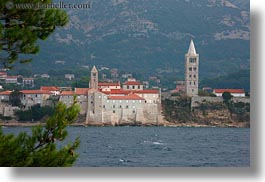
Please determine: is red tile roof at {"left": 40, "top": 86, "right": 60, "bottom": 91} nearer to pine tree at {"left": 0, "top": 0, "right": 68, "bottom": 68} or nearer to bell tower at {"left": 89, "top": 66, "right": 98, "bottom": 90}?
bell tower at {"left": 89, "top": 66, "right": 98, "bottom": 90}

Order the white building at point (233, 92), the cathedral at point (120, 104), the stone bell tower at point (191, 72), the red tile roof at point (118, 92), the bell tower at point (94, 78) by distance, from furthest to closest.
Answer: the cathedral at point (120, 104), the red tile roof at point (118, 92), the stone bell tower at point (191, 72), the bell tower at point (94, 78), the white building at point (233, 92)

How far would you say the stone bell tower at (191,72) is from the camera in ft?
67.1

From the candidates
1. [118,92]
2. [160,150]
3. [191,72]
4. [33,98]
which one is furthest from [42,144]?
[191,72]

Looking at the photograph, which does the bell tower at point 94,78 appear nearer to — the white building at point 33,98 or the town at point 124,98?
the town at point 124,98

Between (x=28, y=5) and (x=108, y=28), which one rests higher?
(x=108, y=28)

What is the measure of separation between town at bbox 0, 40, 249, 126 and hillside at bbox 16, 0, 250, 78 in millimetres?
527

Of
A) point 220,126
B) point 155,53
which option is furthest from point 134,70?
point 220,126

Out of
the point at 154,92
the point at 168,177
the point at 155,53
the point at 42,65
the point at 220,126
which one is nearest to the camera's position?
Answer: the point at 168,177

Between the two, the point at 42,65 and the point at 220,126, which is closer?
the point at 42,65

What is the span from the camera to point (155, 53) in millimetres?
19797

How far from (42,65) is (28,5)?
10657mm

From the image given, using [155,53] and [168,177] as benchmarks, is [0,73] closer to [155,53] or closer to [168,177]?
[155,53]

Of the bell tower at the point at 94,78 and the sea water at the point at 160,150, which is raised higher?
the bell tower at the point at 94,78

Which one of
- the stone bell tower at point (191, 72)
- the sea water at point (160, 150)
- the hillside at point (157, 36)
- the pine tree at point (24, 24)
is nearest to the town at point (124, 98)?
the stone bell tower at point (191, 72)
